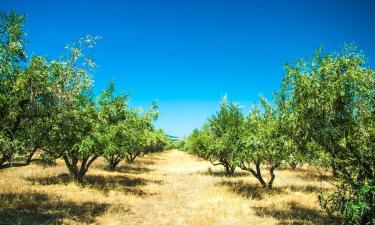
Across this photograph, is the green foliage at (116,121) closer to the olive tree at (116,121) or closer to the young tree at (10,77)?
the olive tree at (116,121)

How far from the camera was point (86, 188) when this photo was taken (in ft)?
86.8

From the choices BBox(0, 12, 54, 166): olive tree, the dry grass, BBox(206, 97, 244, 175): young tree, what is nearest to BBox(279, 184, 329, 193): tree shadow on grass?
the dry grass

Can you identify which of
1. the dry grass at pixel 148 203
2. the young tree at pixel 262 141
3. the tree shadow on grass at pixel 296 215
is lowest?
the tree shadow on grass at pixel 296 215

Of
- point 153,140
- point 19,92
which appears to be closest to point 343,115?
point 19,92

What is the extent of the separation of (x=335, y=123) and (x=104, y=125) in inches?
768

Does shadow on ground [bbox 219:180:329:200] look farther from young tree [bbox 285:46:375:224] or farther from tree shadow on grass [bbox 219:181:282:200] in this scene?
young tree [bbox 285:46:375:224]

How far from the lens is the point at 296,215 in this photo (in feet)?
66.8

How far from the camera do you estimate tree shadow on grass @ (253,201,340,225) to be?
18562 millimetres

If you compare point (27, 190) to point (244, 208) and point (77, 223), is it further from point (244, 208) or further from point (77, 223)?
point (244, 208)

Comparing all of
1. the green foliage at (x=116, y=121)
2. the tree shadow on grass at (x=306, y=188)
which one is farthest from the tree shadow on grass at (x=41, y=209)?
the tree shadow on grass at (x=306, y=188)

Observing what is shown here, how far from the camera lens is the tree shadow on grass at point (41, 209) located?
1661cm

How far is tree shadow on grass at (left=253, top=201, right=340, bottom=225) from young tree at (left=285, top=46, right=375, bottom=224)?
5653 mm

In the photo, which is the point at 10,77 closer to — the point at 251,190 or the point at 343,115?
the point at 343,115

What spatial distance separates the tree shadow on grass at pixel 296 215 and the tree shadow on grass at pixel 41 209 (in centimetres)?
1043
